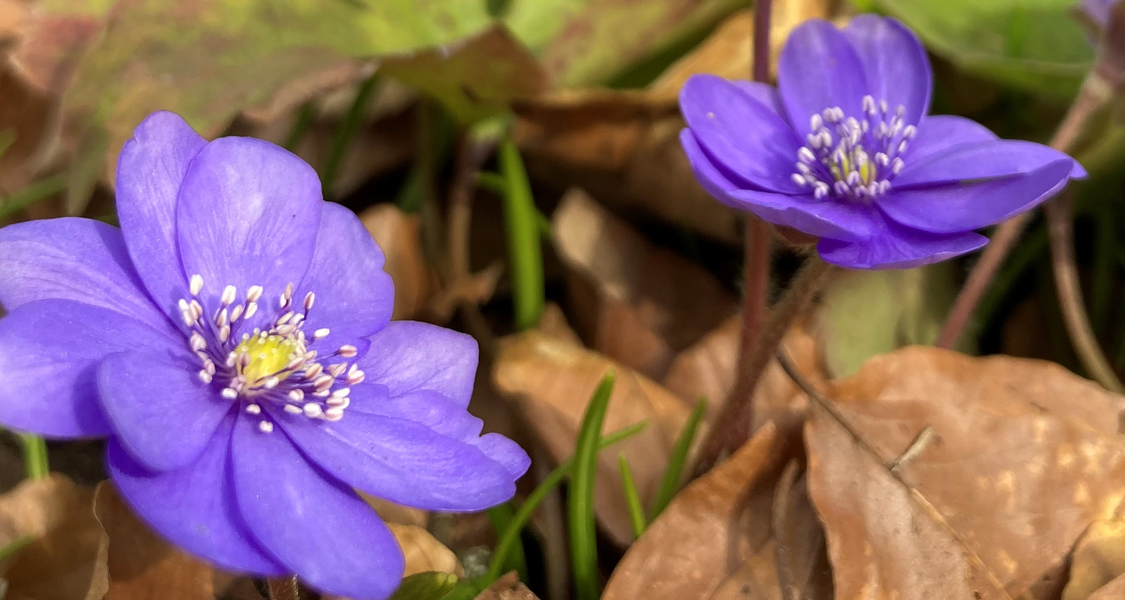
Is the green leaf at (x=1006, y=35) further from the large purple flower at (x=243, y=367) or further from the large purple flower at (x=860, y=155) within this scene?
the large purple flower at (x=243, y=367)

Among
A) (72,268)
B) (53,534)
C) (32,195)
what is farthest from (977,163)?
(32,195)

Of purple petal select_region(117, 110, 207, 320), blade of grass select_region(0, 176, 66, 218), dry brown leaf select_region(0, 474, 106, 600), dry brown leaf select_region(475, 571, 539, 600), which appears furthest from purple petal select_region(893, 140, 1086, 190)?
blade of grass select_region(0, 176, 66, 218)

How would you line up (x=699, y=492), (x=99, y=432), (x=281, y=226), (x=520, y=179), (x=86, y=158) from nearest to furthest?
1. (x=99, y=432)
2. (x=281, y=226)
3. (x=699, y=492)
4. (x=86, y=158)
5. (x=520, y=179)

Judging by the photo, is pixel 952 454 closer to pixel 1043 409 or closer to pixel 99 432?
pixel 1043 409

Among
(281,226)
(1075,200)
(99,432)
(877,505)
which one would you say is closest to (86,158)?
(281,226)

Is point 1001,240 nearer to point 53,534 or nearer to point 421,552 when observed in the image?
point 421,552
